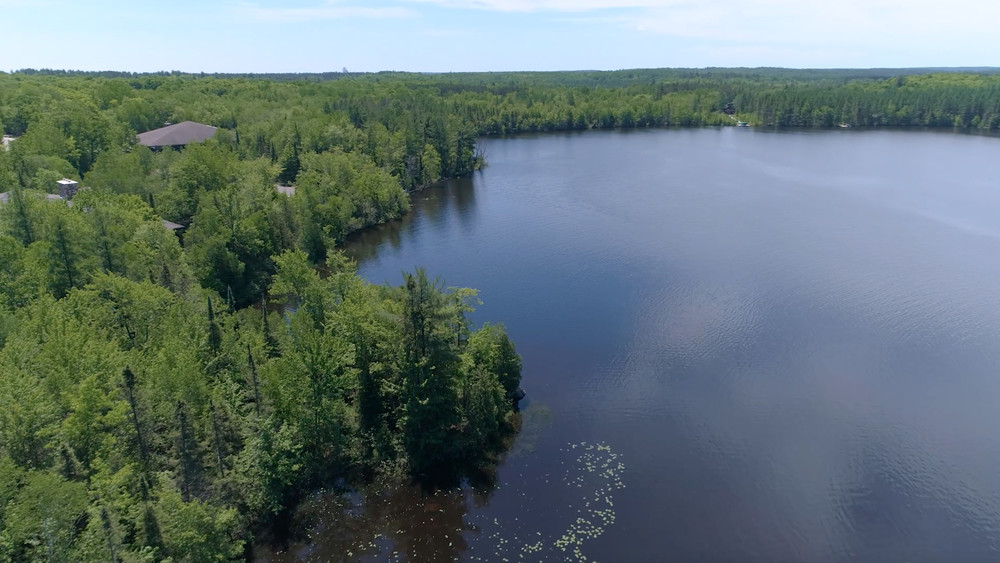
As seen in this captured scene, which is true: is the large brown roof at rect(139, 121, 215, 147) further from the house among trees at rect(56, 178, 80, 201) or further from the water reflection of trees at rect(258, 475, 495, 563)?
the water reflection of trees at rect(258, 475, 495, 563)

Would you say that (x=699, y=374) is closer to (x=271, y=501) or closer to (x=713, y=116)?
(x=271, y=501)

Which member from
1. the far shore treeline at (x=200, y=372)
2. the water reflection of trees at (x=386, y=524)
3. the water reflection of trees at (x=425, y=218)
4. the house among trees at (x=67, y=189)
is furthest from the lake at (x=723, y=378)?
the house among trees at (x=67, y=189)

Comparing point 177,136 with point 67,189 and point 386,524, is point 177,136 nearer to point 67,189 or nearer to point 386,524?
point 67,189

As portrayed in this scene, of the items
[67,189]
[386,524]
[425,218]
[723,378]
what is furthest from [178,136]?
[723,378]

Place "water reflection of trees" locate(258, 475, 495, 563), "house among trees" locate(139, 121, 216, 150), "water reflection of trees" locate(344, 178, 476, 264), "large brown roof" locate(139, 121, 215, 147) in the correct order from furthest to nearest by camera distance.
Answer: "large brown roof" locate(139, 121, 215, 147)
"house among trees" locate(139, 121, 216, 150)
"water reflection of trees" locate(344, 178, 476, 264)
"water reflection of trees" locate(258, 475, 495, 563)

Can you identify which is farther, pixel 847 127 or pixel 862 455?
pixel 847 127

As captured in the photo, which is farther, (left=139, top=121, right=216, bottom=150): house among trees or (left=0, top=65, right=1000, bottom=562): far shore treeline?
(left=139, top=121, right=216, bottom=150): house among trees

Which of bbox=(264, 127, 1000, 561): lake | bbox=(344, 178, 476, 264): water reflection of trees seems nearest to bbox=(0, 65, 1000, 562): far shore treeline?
bbox=(264, 127, 1000, 561): lake

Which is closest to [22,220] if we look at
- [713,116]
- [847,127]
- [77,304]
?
[77,304]
